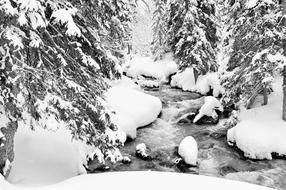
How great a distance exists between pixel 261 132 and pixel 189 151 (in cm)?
321

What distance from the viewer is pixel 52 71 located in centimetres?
882

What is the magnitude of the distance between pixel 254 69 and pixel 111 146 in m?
8.64

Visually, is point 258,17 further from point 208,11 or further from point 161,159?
point 208,11

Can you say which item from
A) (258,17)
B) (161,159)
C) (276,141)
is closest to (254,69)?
(258,17)

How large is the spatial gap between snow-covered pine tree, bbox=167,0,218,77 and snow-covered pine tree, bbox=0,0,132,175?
15553 mm

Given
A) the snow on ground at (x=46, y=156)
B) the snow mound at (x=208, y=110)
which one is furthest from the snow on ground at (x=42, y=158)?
the snow mound at (x=208, y=110)

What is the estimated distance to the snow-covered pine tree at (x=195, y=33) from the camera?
1001 inches

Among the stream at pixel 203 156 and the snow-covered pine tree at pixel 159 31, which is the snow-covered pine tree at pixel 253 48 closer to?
the stream at pixel 203 156

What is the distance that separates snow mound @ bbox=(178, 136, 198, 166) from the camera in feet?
47.1

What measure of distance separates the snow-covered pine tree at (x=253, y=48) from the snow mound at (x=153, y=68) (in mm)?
14024

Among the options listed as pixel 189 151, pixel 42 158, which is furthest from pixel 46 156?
pixel 189 151

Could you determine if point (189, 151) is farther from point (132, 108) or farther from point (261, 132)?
point (132, 108)

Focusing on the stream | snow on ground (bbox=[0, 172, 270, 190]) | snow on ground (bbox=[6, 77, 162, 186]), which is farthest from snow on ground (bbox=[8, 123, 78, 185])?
snow on ground (bbox=[0, 172, 270, 190])

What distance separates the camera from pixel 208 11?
86.7 feet
